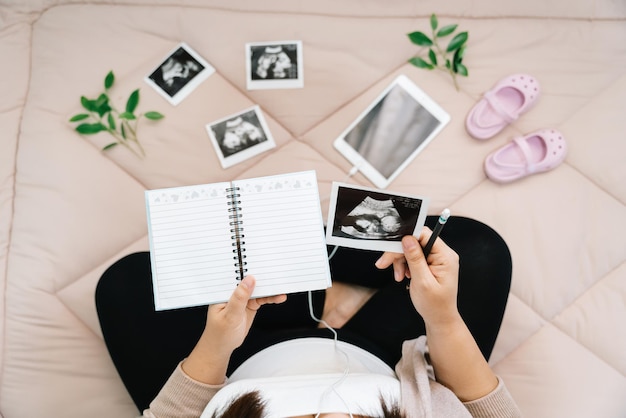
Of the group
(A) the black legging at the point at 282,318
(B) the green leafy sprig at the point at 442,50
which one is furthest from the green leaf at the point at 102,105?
(B) the green leafy sprig at the point at 442,50

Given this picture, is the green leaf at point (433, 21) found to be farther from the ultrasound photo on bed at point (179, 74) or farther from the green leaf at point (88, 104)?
the green leaf at point (88, 104)

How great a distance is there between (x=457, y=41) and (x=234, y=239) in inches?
35.6

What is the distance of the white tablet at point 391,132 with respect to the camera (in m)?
1.22

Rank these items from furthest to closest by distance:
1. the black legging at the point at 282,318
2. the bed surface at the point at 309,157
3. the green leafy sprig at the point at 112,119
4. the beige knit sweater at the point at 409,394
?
the green leafy sprig at the point at 112,119
the bed surface at the point at 309,157
the black legging at the point at 282,318
the beige knit sweater at the point at 409,394

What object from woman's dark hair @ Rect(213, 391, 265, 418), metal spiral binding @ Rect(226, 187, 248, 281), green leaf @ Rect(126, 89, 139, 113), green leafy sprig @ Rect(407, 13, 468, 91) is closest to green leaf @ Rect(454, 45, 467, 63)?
green leafy sprig @ Rect(407, 13, 468, 91)

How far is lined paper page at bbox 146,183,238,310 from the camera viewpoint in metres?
0.80

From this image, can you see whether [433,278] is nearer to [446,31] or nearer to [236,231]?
[236,231]

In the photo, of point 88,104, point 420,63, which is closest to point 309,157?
point 420,63

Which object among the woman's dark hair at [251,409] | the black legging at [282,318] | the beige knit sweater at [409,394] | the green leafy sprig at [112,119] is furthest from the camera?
the green leafy sprig at [112,119]

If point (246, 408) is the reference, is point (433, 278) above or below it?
above

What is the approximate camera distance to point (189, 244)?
2.63 ft

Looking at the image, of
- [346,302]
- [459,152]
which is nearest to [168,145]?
[346,302]

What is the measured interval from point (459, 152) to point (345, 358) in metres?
0.69

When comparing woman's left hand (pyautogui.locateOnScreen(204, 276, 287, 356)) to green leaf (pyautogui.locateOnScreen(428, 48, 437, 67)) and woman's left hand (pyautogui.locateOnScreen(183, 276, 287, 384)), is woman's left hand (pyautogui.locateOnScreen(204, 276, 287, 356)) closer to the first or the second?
woman's left hand (pyautogui.locateOnScreen(183, 276, 287, 384))
